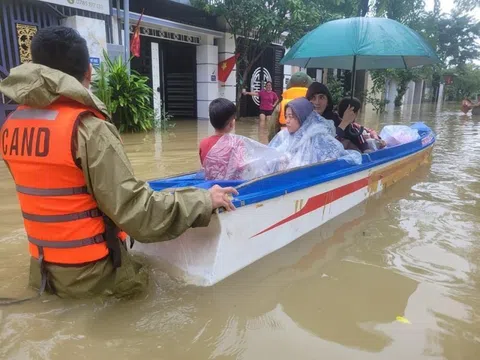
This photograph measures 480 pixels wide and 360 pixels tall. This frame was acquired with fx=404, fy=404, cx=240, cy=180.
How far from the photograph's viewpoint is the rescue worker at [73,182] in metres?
1.82

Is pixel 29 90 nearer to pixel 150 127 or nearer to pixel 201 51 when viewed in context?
pixel 150 127

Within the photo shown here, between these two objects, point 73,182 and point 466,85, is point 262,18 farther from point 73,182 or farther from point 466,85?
point 466,85

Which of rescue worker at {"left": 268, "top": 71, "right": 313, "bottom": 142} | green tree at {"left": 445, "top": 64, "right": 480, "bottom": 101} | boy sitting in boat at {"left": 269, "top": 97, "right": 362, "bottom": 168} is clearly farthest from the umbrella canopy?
green tree at {"left": 445, "top": 64, "right": 480, "bottom": 101}

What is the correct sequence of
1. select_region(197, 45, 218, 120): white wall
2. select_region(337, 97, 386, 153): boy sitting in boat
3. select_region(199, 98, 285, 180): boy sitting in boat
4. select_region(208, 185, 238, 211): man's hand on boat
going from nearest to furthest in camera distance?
select_region(208, 185, 238, 211): man's hand on boat → select_region(199, 98, 285, 180): boy sitting in boat → select_region(337, 97, 386, 153): boy sitting in boat → select_region(197, 45, 218, 120): white wall

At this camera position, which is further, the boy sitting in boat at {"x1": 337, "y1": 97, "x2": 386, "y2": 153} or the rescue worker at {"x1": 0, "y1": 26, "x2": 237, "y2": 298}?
the boy sitting in boat at {"x1": 337, "y1": 97, "x2": 386, "y2": 153}

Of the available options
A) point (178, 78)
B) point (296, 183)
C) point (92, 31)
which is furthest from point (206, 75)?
point (296, 183)

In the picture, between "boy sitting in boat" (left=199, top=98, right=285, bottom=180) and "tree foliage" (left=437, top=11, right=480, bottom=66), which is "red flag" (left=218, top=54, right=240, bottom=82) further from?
"tree foliage" (left=437, top=11, right=480, bottom=66)

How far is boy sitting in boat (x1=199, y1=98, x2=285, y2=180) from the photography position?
2.87 m

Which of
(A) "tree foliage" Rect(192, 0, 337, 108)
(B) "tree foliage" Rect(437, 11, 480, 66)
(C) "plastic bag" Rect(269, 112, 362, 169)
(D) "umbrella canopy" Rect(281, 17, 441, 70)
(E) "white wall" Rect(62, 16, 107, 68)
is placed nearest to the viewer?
(C) "plastic bag" Rect(269, 112, 362, 169)

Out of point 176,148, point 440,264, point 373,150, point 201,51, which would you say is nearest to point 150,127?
point 176,148

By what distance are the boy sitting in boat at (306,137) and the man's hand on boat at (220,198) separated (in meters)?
1.34

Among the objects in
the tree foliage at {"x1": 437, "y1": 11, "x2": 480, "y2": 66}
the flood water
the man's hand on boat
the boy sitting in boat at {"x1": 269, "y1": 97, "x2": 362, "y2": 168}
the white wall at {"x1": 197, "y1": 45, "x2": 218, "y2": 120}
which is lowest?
the flood water

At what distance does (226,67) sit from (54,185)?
11.7 m

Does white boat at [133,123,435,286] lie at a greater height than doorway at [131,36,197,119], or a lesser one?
lesser
